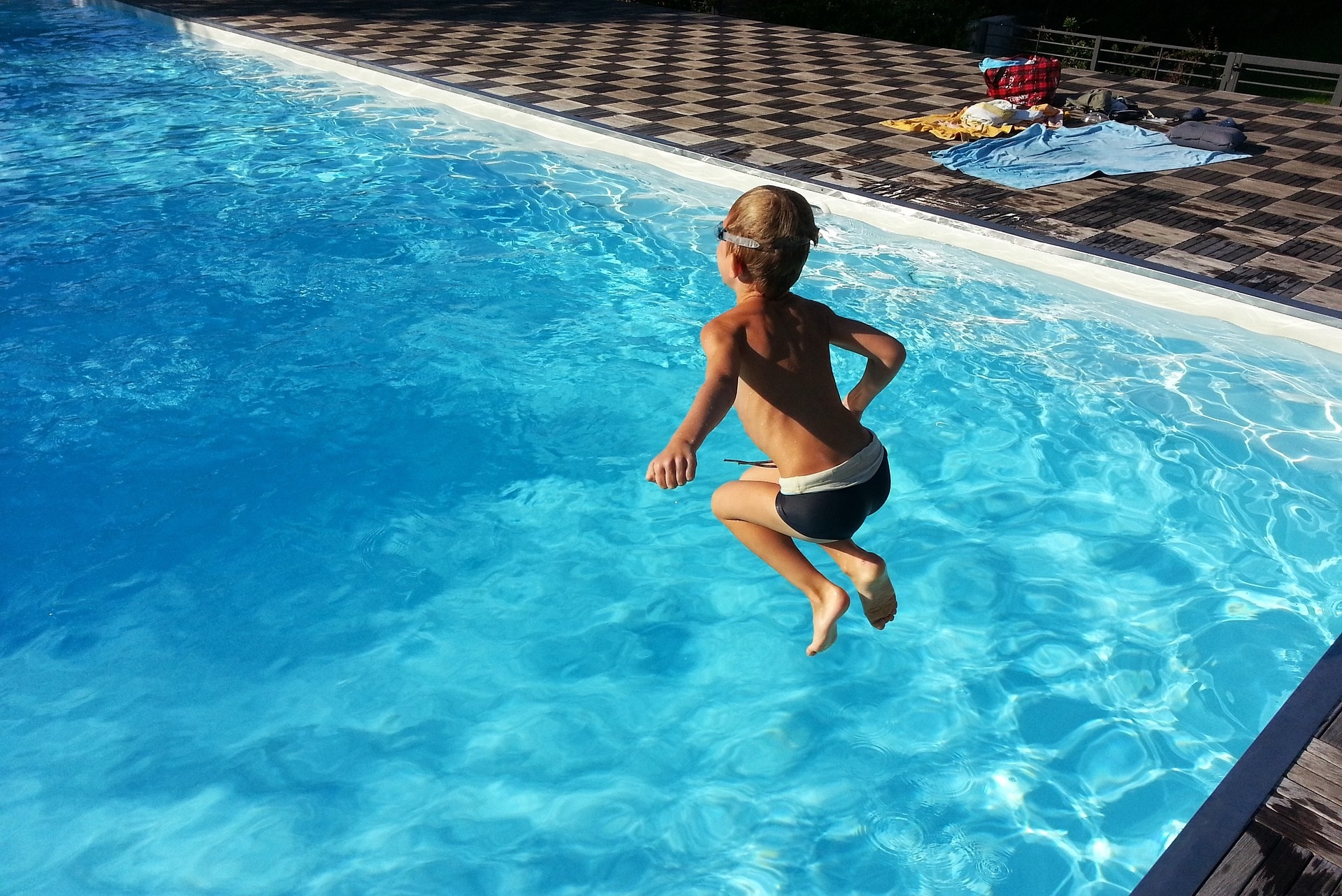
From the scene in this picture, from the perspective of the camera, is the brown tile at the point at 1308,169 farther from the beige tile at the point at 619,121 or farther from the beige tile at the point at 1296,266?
the beige tile at the point at 619,121

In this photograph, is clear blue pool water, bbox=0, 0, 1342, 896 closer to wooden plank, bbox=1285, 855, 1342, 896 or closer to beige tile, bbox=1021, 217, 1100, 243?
beige tile, bbox=1021, 217, 1100, 243

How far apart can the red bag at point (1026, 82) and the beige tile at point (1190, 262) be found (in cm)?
372

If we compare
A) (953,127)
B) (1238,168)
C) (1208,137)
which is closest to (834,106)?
(953,127)

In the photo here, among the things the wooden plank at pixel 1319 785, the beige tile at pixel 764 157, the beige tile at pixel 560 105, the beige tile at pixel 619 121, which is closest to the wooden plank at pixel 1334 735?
the wooden plank at pixel 1319 785

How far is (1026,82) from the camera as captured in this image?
30.9ft

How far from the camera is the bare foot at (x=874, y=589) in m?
3.03

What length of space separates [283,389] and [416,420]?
81 cm

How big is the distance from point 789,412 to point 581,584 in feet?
5.43

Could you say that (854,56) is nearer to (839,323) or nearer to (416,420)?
(416,420)

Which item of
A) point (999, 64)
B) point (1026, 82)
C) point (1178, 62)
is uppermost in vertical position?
point (999, 64)

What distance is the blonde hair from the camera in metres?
2.62

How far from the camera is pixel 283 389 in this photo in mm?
5438

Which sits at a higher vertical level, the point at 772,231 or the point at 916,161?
the point at 772,231

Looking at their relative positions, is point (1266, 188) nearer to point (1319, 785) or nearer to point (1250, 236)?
point (1250, 236)
